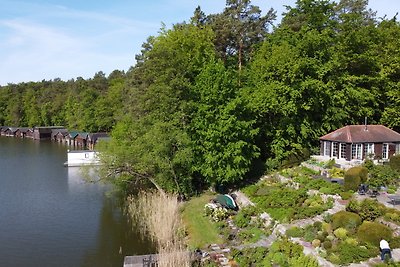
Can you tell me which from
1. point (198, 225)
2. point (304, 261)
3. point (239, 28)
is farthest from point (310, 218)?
point (239, 28)

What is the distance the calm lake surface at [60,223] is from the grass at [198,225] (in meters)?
2.83

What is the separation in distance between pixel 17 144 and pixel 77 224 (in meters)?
57.6

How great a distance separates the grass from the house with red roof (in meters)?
10.9

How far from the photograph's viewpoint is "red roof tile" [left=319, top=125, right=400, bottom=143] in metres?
30.7

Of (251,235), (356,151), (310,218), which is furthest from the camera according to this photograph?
(356,151)

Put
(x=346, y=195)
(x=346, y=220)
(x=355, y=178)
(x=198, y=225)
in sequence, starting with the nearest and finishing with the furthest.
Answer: (x=346, y=220), (x=346, y=195), (x=355, y=178), (x=198, y=225)

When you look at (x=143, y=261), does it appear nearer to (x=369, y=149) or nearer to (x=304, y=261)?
(x=304, y=261)

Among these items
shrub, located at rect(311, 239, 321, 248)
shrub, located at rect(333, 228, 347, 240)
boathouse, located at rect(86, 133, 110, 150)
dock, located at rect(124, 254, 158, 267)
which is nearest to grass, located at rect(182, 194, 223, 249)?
dock, located at rect(124, 254, 158, 267)

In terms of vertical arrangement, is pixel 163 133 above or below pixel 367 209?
above

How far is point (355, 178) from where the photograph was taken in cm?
2372

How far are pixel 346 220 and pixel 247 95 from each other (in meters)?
15.1

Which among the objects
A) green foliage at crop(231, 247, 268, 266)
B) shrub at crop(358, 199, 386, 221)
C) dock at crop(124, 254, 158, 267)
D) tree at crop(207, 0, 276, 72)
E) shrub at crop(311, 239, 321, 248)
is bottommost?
dock at crop(124, 254, 158, 267)

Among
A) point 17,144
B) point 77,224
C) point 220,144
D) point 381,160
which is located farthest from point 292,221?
point 17,144

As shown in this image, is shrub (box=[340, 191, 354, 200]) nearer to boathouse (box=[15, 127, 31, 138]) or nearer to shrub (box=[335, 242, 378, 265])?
shrub (box=[335, 242, 378, 265])
